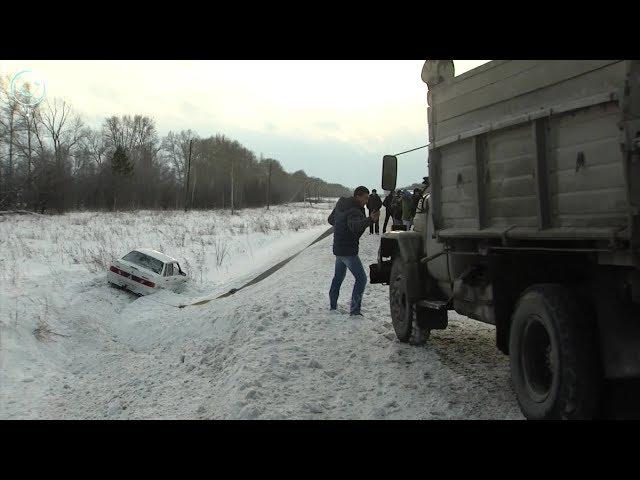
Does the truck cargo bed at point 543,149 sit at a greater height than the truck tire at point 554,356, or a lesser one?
greater

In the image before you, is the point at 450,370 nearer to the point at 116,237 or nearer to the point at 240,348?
the point at 240,348

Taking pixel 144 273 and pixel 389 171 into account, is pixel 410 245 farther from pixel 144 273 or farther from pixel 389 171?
pixel 144 273

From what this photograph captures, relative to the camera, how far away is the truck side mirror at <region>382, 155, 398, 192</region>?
22.3 feet

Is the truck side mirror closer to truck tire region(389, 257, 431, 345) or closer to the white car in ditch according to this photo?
truck tire region(389, 257, 431, 345)

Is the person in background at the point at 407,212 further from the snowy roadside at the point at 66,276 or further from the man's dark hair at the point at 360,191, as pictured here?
the snowy roadside at the point at 66,276

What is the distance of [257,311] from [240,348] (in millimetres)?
1932

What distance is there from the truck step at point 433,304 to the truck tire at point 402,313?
28cm

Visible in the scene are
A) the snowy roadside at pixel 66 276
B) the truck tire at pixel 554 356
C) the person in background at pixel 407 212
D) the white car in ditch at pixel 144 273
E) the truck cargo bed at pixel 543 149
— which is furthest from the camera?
the white car in ditch at pixel 144 273

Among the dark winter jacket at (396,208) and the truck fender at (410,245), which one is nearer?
the truck fender at (410,245)

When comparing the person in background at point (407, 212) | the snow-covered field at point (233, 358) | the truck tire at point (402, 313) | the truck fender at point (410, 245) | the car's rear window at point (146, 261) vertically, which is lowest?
the snow-covered field at point (233, 358)

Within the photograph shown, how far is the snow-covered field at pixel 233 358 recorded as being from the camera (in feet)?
16.9

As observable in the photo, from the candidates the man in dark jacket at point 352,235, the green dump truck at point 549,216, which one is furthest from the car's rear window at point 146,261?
the green dump truck at point 549,216

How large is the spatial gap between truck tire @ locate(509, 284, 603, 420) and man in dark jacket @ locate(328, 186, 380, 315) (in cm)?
442

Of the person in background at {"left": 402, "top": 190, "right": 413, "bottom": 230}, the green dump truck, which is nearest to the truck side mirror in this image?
the green dump truck
